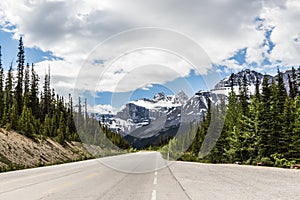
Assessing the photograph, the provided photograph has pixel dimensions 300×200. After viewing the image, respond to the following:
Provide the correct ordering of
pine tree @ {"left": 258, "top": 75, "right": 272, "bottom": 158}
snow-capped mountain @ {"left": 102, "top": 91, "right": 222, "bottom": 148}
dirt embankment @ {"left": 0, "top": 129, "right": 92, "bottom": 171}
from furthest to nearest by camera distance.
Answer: pine tree @ {"left": 258, "top": 75, "right": 272, "bottom": 158} < dirt embankment @ {"left": 0, "top": 129, "right": 92, "bottom": 171} < snow-capped mountain @ {"left": 102, "top": 91, "right": 222, "bottom": 148}

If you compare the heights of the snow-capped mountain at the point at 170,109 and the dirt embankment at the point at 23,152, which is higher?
the snow-capped mountain at the point at 170,109

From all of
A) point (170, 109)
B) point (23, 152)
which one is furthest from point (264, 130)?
point (23, 152)

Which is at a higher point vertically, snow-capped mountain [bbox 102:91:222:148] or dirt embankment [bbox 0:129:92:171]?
snow-capped mountain [bbox 102:91:222:148]

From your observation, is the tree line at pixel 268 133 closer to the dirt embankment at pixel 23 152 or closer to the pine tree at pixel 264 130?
the pine tree at pixel 264 130

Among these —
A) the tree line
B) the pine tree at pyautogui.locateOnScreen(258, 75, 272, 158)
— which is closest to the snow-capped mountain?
the tree line

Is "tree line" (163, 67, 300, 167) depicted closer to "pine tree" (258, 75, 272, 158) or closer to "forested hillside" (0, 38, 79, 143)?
"pine tree" (258, 75, 272, 158)

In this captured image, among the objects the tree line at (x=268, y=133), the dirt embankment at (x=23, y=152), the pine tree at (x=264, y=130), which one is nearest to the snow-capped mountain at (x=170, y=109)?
the tree line at (x=268, y=133)

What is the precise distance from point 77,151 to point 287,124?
41.6 meters

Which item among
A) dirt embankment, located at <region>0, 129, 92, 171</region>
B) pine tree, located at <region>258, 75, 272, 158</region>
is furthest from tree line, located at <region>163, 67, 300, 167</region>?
dirt embankment, located at <region>0, 129, 92, 171</region>

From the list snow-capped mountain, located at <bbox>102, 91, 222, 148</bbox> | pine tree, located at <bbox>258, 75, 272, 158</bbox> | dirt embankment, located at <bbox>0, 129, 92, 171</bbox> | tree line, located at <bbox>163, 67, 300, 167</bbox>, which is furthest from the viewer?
pine tree, located at <bbox>258, 75, 272, 158</bbox>

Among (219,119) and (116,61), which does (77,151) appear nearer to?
(219,119)

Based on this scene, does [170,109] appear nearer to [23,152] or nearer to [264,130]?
[264,130]

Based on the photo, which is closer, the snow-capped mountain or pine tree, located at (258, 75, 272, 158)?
the snow-capped mountain

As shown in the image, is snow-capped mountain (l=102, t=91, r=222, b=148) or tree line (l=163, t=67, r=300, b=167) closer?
snow-capped mountain (l=102, t=91, r=222, b=148)
